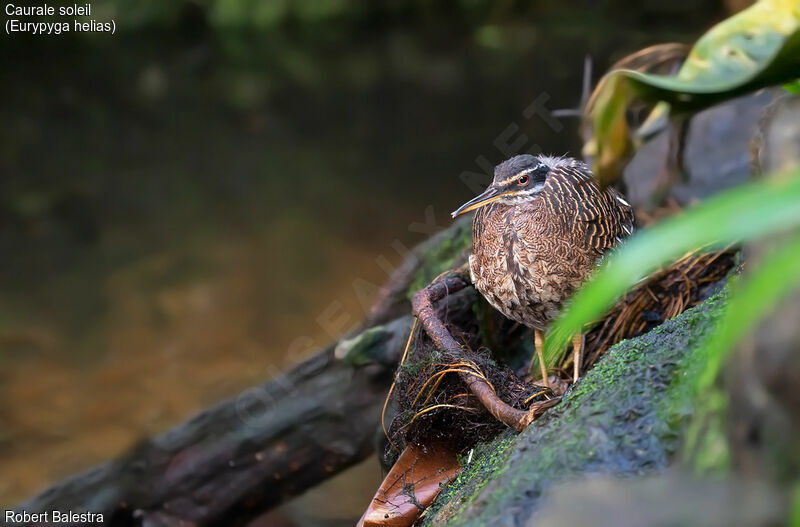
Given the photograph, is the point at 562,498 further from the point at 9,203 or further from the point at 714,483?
the point at 9,203

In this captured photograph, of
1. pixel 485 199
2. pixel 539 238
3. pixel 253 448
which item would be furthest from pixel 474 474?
pixel 253 448

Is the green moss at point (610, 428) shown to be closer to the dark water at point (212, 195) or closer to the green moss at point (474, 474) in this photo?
the green moss at point (474, 474)

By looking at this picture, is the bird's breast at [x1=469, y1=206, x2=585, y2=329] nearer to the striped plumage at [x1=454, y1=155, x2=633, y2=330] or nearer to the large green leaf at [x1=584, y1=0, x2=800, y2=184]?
the striped plumage at [x1=454, y1=155, x2=633, y2=330]

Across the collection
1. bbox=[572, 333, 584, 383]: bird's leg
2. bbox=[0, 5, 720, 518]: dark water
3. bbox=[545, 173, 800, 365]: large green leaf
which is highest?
bbox=[0, 5, 720, 518]: dark water

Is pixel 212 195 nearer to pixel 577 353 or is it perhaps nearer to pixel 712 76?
→ pixel 577 353

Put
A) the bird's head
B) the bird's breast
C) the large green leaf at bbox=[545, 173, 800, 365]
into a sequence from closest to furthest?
the large green leaf at bbox=[545, 173, 800, 365] → the bird's breast → the bird's head

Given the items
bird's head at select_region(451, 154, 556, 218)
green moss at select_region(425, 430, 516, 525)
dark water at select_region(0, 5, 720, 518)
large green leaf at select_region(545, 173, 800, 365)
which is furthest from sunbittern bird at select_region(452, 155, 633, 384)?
large green leaf at select_region(545, 173, 800, 365)
